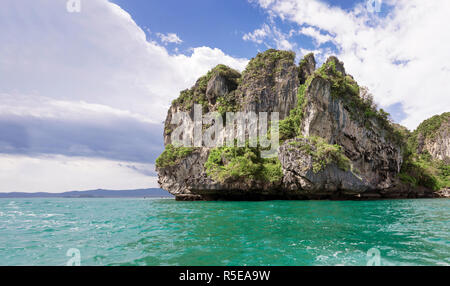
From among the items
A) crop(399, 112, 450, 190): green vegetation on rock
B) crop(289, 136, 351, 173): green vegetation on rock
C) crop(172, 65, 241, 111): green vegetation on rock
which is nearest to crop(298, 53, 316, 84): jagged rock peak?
crop(172, 65, 241, 111): green vegetation on rock

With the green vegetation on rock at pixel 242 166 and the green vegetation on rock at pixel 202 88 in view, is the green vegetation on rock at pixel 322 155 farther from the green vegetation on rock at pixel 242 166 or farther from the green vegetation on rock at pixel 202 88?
the green vegetation on rock at pixel 202 88

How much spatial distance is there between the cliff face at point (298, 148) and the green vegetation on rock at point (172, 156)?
0.18 meters

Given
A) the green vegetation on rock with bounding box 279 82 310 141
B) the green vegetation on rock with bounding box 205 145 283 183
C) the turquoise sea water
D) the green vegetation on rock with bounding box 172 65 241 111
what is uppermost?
the green vegetation on rock with bounding box 172 65 241 111

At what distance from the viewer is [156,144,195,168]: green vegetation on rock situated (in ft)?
132

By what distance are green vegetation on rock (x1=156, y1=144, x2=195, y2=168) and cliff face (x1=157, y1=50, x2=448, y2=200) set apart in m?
0.18

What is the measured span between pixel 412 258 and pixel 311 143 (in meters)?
25.8

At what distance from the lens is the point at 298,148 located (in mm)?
30062

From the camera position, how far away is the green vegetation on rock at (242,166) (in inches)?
1248

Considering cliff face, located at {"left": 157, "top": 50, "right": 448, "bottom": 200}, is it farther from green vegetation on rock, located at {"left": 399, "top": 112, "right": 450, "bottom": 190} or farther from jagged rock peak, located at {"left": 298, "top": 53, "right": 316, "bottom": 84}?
green vegetation on rock, located at {"left": 399, "top": 112, "right": 450, "bottom": 190}

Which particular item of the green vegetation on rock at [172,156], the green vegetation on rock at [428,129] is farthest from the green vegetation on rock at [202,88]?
the green vegetation on rock at [428,129]

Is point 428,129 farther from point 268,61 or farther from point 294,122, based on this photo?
point 268,61

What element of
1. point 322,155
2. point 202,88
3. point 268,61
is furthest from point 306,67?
point 322,155

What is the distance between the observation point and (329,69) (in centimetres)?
3631

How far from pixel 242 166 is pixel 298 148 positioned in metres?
8.00
